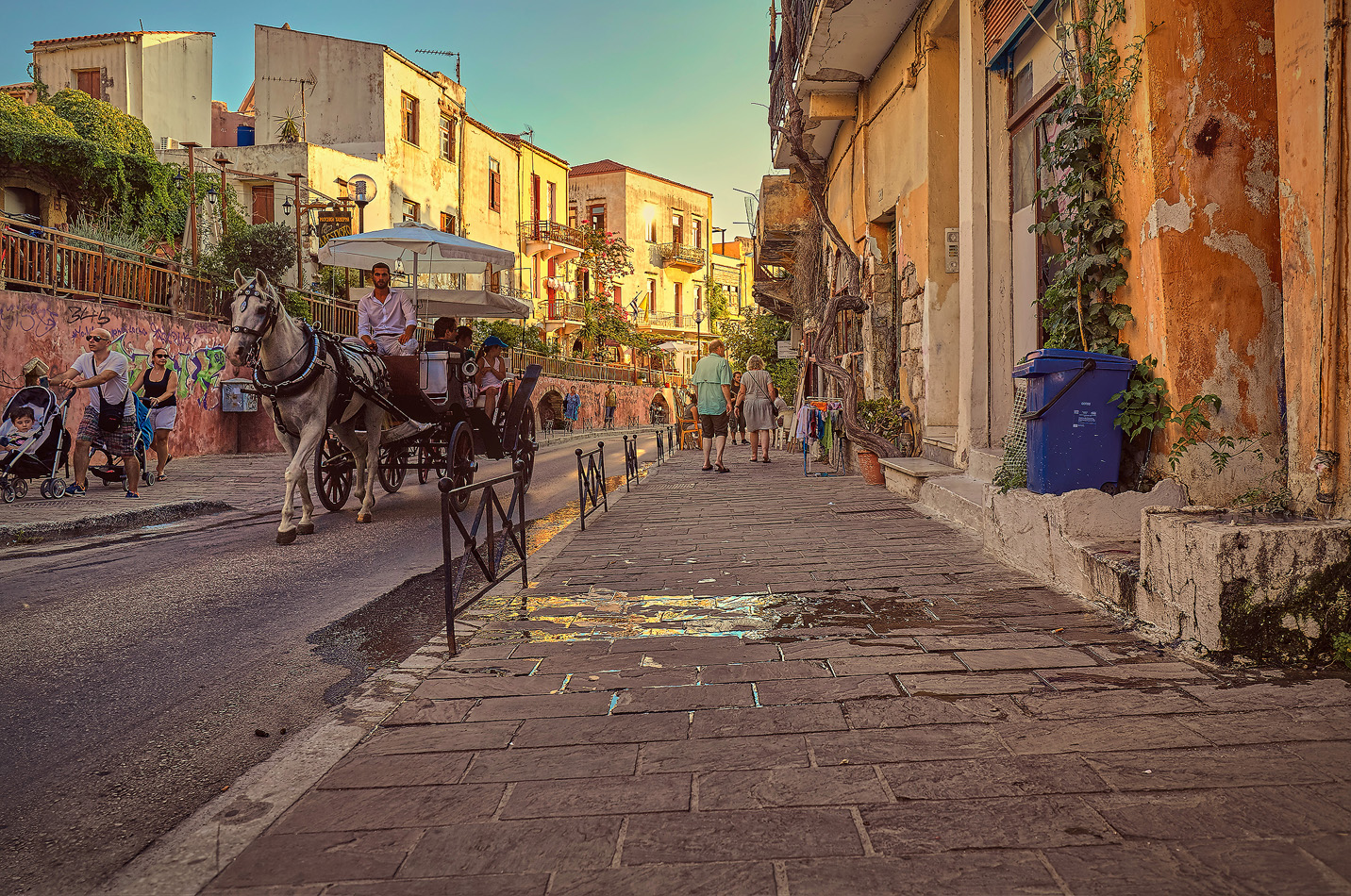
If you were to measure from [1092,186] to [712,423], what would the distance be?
9.12 metres

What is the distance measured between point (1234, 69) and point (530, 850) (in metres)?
5.36

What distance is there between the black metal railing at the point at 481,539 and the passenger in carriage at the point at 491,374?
15.9 ft

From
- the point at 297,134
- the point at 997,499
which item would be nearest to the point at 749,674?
the point at 997,499

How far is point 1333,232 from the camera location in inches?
164

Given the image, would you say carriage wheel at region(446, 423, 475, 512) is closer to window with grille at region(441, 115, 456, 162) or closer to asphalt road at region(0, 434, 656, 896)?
asphalt road at region(0, 434, 656, 896)

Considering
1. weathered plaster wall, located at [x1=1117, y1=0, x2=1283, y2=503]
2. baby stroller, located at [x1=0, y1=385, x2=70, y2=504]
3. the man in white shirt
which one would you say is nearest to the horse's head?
baby stroller, located at [x1=0, y1=385, x2=70, y2=504]

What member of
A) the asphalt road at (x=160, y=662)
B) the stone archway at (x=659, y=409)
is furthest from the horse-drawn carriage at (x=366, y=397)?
the stone archway at (x=659, y=409)

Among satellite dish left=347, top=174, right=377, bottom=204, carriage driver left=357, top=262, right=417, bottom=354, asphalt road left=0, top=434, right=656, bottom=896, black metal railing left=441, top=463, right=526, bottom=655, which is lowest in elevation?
asphalt road left=0, top=434, right=656, bottom=896

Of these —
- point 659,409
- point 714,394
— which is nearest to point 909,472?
point 714,394

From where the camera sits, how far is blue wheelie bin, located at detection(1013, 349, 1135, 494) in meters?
5.41

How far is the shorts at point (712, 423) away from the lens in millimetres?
14703

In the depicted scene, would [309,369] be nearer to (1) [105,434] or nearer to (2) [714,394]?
(1) [105,434]

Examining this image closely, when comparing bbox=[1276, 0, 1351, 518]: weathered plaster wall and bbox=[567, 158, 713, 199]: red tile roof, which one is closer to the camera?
bbox=[1276, 0, 1351, 518]: weathered plaster wall

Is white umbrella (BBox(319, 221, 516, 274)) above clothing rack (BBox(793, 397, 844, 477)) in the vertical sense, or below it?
above
